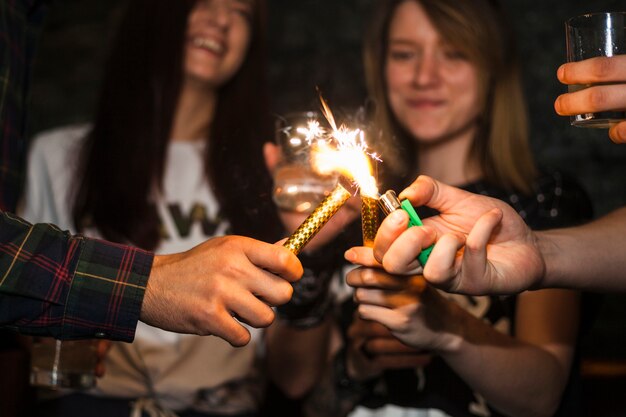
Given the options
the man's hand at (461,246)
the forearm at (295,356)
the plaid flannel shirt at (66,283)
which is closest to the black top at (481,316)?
the forearm at (295,356)

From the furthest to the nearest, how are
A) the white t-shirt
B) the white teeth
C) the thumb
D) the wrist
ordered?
the white teeth → the white t-shirt → the thumb → the wrist

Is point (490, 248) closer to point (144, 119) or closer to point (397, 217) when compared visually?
point (397, 217)

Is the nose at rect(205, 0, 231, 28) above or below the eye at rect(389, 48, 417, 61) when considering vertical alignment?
above

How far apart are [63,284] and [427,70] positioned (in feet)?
4.04

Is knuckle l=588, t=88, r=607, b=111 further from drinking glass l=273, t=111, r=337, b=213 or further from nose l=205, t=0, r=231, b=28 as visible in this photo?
nose l=205, t=0, r=231, b=28

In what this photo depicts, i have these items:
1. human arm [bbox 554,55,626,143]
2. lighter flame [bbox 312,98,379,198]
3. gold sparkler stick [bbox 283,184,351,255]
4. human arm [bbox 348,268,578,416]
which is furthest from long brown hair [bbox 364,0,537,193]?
gold sparkler stick [bbox 283,184,351,255]

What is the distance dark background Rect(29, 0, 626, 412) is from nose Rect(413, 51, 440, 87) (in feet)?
2.62

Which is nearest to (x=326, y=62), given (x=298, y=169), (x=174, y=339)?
(x=174, y=339)

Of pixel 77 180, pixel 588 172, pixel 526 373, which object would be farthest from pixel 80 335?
pixel 588 172

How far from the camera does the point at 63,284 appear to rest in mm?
1103

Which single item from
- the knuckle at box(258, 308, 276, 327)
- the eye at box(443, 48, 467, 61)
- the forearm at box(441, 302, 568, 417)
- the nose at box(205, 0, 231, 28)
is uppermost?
the nose at box(205, 0, 231, 28)

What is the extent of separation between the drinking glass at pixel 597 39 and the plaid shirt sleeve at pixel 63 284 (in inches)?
30.9

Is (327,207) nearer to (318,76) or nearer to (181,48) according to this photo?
(181,48)

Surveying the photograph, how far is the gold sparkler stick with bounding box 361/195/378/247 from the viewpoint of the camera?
1110 millimetres
